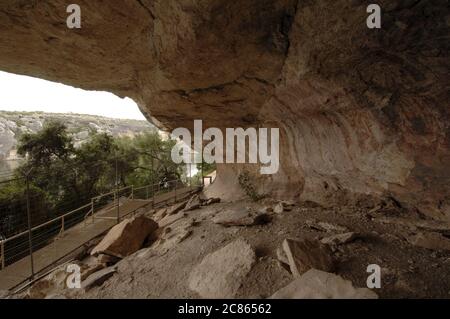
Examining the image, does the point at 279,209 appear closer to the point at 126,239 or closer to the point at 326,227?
the point at 326,227

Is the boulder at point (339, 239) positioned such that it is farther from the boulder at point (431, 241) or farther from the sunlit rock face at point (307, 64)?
the sunlit rock face at point (307, 64)

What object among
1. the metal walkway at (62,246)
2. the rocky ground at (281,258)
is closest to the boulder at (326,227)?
the rocky ground at (281,258)

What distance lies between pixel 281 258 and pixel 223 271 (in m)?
0.64

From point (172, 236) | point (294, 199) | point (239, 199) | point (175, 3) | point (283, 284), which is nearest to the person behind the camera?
point (283, 284)

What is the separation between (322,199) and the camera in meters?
5.09

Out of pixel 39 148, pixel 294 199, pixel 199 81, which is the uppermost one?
pixel 199 81

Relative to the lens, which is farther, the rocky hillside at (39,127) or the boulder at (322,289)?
the rocky hillside at (39,127)

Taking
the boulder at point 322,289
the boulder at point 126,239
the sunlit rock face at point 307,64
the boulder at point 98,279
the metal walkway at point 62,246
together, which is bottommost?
the metal walkway at point 62,246

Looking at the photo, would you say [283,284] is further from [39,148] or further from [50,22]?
[39,148]

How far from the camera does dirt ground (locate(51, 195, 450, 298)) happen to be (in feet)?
8.47

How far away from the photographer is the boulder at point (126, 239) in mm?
4141

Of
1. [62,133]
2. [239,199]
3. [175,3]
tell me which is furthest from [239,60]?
[62,133]

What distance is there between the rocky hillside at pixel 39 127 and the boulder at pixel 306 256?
15.0 m

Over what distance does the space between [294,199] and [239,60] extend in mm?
3072
